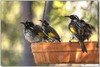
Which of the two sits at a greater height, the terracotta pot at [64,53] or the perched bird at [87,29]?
the perched bird at [87,29]

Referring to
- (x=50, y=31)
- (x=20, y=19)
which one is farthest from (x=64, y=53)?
(x=20, y=19)

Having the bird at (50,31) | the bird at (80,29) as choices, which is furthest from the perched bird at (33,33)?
the bird at (80,29)

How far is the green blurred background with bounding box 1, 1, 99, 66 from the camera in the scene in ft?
6.93

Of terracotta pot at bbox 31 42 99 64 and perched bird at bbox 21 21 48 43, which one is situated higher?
perched bird at bbox 21 21 48 43

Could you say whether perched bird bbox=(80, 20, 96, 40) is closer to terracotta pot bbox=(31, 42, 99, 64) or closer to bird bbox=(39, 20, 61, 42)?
terracotta pot bbox=(31, 42, 99, 64)

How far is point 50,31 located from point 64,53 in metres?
0.17

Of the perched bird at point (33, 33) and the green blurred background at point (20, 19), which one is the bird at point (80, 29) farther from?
the perched bird at point (33, 33)

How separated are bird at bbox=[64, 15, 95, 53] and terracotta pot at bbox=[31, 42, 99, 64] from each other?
1.6 inches

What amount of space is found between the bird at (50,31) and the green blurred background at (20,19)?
22 mm

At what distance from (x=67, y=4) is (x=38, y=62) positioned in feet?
1.41

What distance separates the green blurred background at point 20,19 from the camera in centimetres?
211

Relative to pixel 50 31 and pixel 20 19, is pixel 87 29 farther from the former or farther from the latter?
pixel 20 19

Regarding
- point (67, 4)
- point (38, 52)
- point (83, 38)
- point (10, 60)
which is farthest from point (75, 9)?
point (10, 60)

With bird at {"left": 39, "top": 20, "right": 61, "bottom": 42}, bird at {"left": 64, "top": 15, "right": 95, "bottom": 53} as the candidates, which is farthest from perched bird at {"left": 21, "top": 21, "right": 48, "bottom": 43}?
bird at {"left": 64, "top": 15, "right": 95, "bottom": 53}
